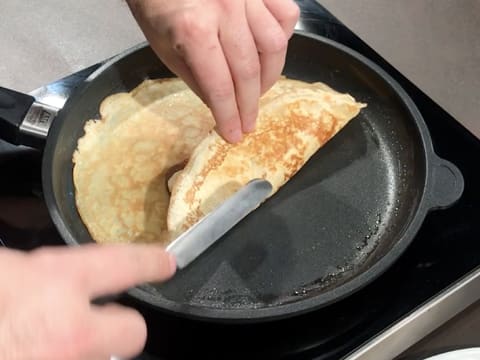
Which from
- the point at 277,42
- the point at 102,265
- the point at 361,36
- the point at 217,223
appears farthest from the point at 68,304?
the point at 361,36

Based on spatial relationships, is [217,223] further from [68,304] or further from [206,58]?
[68,304]

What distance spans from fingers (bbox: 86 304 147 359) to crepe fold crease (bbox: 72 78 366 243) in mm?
429

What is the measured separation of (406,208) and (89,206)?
1.82 feet

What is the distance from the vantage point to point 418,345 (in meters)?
0.96

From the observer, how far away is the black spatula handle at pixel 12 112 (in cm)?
106

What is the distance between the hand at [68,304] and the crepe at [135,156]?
1.49 feet

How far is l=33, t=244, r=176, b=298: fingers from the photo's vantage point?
51 centimetres

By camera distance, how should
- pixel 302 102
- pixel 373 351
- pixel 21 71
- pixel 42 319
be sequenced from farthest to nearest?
pixel 21 71 < pixel 302 102 < pixel 373 351 < pixel 42 319

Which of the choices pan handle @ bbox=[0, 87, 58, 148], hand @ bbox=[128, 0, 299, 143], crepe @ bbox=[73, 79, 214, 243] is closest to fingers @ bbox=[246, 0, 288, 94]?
hand @ bbox=[128, 0, 299, 143]

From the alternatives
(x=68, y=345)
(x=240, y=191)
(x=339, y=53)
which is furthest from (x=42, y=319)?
(x=339, y=53)

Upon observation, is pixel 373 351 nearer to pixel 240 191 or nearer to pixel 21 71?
pixel 240 191

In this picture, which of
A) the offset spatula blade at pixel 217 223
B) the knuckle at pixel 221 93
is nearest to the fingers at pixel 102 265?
the offset spatula blade at pixel 217 223

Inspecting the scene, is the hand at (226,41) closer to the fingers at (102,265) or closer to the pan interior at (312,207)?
the pan interior at (312,207)

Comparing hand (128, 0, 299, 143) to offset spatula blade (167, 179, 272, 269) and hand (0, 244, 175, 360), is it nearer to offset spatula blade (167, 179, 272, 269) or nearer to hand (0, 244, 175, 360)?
offset spatula blade (167, 179, 272, 269)
